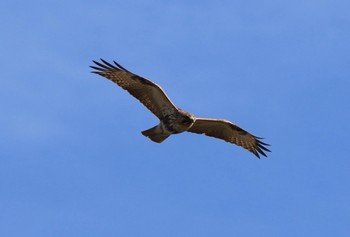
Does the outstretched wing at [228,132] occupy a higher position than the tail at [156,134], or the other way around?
the outstretched wing at [228,132]

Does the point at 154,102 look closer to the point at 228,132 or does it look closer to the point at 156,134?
the point at 156,134

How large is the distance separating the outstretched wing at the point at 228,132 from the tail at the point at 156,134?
1051 mm

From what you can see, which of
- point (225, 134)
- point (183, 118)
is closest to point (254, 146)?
point (225, 134)

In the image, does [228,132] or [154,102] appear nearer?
[154,102]

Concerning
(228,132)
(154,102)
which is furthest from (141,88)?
(228,132)

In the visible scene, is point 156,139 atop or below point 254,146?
below

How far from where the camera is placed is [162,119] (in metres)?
24.7

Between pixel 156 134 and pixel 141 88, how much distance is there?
1.09m

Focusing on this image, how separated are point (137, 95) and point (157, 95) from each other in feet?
1.82

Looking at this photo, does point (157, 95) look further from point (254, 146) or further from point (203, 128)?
point (254, 146)

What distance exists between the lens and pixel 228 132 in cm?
2644

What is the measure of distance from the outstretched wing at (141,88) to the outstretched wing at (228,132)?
1.02 meters

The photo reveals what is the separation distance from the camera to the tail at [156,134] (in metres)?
24.6

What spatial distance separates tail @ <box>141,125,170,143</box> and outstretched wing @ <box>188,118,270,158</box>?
1.05m
